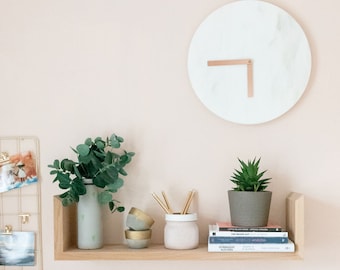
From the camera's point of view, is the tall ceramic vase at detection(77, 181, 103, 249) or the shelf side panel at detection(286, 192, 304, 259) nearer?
the shelf side panel at detection(286, 192, 304, 259)

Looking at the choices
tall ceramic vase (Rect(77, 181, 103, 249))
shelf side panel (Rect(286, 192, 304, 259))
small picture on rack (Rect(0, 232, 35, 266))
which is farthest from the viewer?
small picture on rack (Rect(0, 232, 35, 266))

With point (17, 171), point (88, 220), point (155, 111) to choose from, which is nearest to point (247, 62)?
point (155, 111)

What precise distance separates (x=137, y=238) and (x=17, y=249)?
1.24 feet

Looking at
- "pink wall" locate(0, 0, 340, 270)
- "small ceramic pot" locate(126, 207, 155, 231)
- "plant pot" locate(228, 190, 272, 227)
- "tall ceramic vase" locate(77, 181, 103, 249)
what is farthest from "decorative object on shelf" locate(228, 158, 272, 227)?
"tall ceramic vase" locate(77, 181, 103, 249)

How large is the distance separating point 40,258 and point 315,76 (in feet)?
3.13

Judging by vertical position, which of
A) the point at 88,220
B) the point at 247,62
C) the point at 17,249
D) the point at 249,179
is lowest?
the point at 17,249

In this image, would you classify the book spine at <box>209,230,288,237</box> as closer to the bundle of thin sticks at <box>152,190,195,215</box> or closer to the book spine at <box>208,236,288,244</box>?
the book spine at <box>208,236,288,244</box>

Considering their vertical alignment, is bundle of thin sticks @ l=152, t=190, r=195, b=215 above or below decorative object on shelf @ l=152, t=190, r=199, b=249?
above

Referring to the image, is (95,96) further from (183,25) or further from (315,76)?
(315,76)

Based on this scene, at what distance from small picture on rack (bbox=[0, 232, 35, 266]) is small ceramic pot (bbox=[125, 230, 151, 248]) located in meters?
0.31

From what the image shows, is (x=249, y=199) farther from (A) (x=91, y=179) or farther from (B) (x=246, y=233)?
(A) (x=91, y=179)

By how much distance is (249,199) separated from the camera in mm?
1719

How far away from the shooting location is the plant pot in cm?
172

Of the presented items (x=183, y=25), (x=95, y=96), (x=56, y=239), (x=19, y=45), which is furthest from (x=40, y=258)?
(x=183, y=25)
